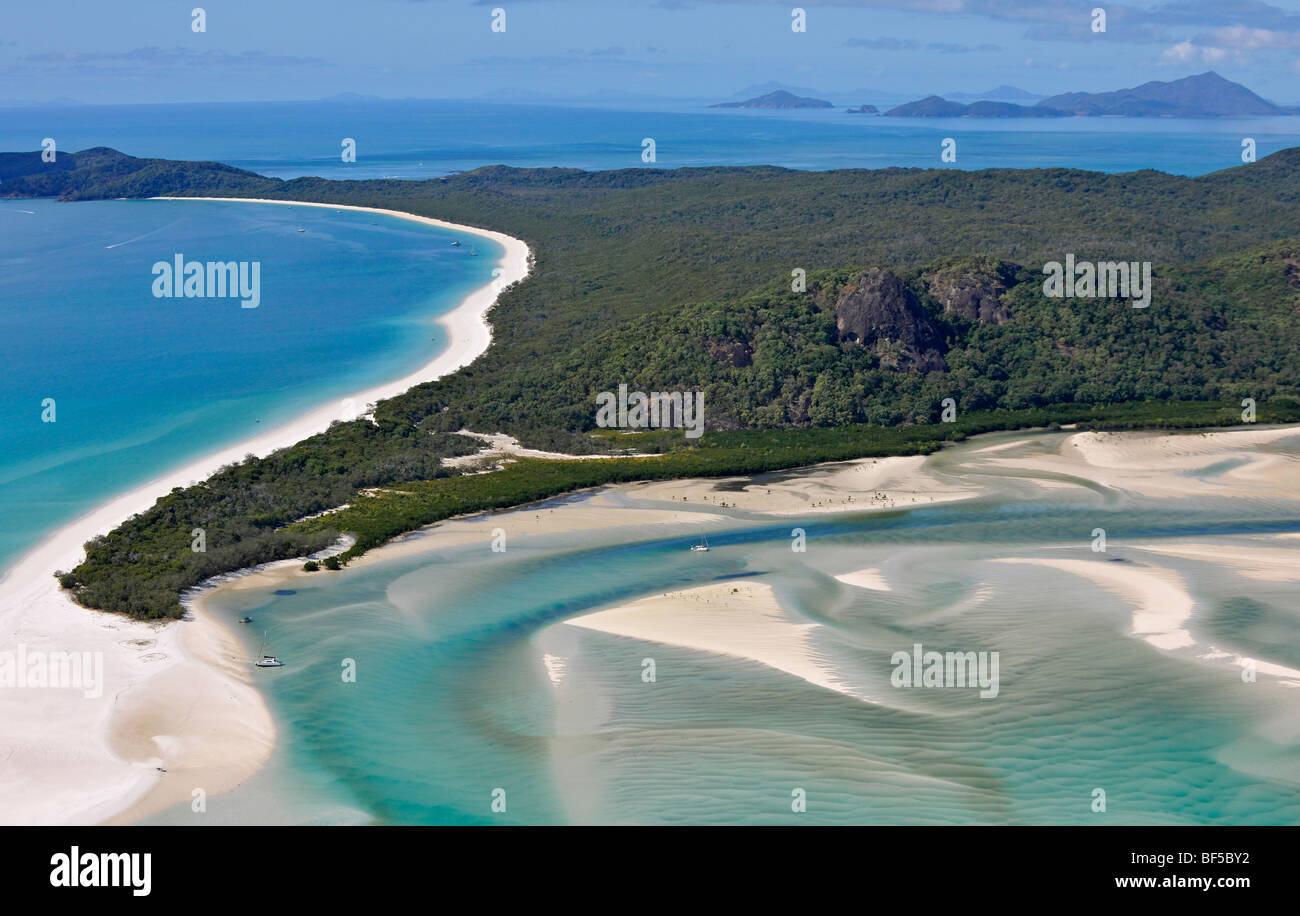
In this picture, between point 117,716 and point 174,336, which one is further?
point 174,336
